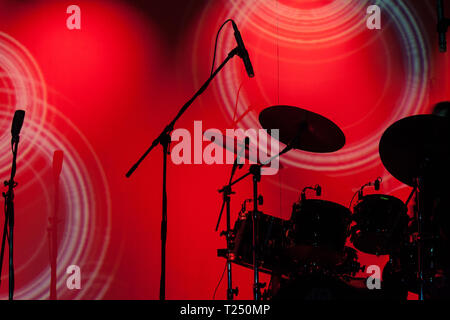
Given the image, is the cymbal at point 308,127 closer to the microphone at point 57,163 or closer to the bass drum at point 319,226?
the bass drum at point 319,226

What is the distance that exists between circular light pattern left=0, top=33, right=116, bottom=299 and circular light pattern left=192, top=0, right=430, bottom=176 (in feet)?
4.61

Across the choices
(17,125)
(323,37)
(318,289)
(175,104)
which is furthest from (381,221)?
(17,125)

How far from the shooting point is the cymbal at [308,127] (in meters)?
3.20

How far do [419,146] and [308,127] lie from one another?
0.68 metres

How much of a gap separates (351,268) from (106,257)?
213 centimetres

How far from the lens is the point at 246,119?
4.78m

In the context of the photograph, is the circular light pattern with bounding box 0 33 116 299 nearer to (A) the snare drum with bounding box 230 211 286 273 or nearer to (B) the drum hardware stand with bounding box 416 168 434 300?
(A) the snare drum with bounding box 230 211 286 273

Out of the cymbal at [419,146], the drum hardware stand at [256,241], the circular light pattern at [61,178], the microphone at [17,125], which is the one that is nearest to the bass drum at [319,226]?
the drum hardware stand at [256,241]

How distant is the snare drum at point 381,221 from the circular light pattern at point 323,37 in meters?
1.09

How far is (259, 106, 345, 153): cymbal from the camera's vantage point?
126 inches

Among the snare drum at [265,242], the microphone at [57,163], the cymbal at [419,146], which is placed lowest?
Result: the snare drum at [265,242]

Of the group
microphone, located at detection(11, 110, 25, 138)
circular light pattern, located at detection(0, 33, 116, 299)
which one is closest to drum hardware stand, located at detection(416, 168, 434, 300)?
microphone, located at detection(11, 110, 25, 138)

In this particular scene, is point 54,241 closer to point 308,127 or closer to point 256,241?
point 256,241
